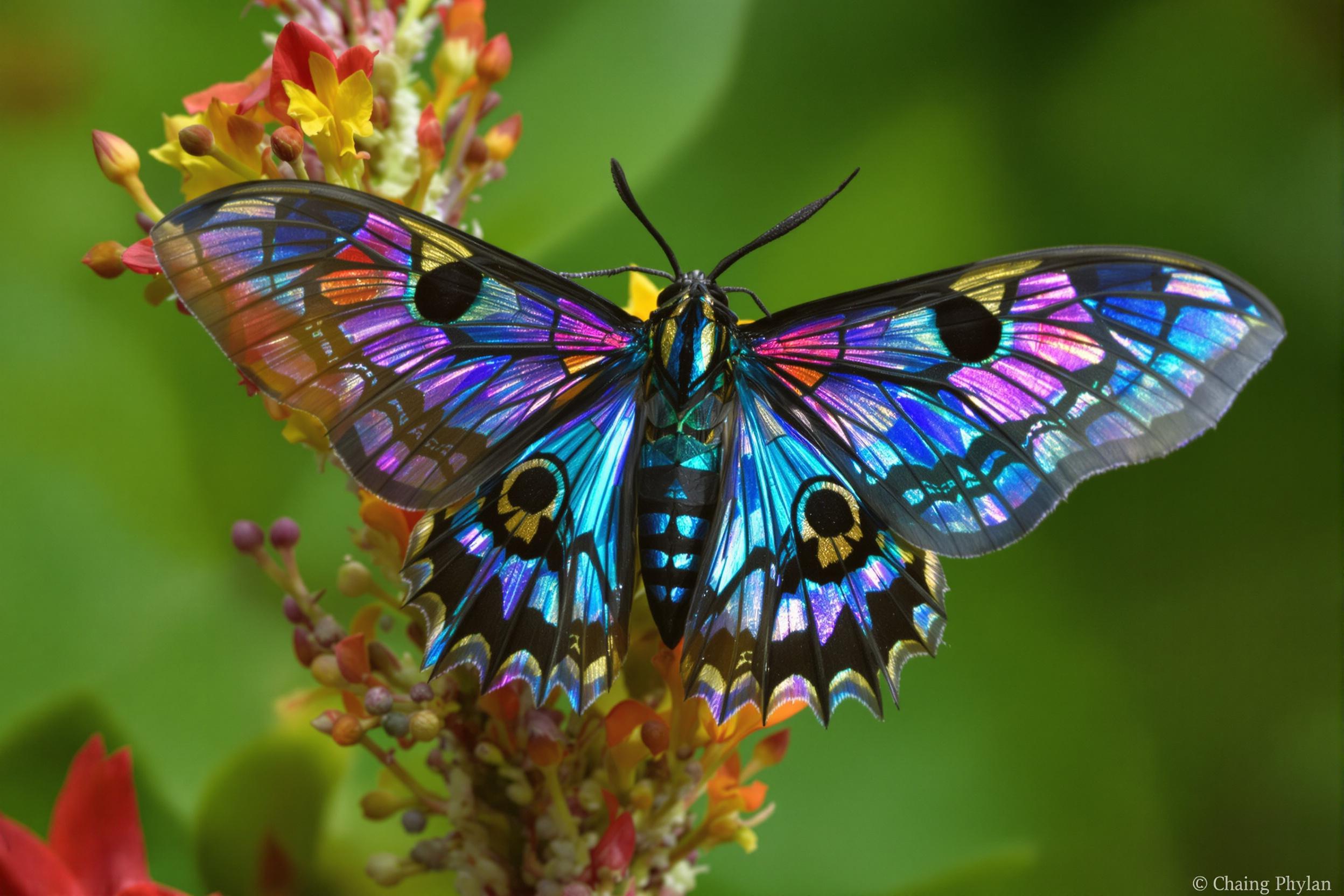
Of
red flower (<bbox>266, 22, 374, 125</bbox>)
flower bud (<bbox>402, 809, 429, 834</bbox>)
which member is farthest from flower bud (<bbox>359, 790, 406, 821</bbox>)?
red flower (<bbox>266, 22, 374, 125</bbox>)

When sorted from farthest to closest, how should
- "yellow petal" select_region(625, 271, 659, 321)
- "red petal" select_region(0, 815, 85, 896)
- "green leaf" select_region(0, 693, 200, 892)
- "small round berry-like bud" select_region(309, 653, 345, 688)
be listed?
"green leaf" select_region(0, 693, 200, 892)
"yellow petal" select_region(625, 271, 659, 321)
"small round berry-like bud" select_region(309, 653, 345, 688)
"red petal" select_region(0, 815, 85, 896)

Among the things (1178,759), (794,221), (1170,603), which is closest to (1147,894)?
(1178,759)

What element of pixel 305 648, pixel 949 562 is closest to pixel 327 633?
pixel 305 648

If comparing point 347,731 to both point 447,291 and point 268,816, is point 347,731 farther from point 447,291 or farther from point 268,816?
point 268,816

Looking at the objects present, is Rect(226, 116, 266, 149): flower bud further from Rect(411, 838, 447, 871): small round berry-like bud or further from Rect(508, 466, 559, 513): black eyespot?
Rect(411, 838, 447, 871): small round berry-like bud

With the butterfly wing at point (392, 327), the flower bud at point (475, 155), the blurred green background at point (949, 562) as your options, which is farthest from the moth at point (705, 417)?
the blurred green background at point (949, 562)

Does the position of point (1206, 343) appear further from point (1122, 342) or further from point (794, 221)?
point (794, 221)

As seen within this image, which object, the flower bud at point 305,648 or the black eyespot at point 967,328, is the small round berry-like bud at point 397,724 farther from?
the black eyespot at point 967,328
